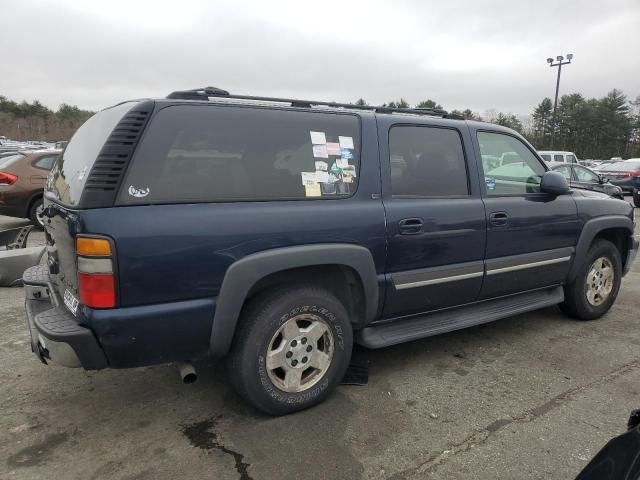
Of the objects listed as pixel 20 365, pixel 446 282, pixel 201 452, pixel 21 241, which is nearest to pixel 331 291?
pixel 446 282

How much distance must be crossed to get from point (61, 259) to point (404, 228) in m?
2.04

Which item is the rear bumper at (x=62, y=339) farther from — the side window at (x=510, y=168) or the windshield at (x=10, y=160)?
the windshield at (x=10, y=160)

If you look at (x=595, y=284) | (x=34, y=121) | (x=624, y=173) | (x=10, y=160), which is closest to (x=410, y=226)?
(x=595, y=284)

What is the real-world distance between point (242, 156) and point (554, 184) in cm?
262

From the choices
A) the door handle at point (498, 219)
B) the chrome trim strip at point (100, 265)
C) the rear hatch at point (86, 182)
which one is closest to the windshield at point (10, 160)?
the rear hatch at point (86, 182)

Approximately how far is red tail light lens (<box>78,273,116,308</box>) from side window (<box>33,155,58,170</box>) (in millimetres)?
7875

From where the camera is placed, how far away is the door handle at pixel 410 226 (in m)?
3.19

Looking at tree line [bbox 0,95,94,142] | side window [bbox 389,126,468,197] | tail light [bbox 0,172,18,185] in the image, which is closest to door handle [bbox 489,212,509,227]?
side window [bbox 389,126,468,197]

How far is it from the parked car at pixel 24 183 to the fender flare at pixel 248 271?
7.60 meters

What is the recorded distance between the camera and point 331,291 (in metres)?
3.11

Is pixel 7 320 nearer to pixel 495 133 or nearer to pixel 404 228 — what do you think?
pixel 404 228

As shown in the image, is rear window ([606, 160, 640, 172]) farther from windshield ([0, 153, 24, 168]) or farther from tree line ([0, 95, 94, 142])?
tree line ([0, 95, 94, 142])

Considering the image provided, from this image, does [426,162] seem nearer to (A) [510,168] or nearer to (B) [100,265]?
(A) [510,168]

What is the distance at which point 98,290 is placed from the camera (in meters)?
2.34
